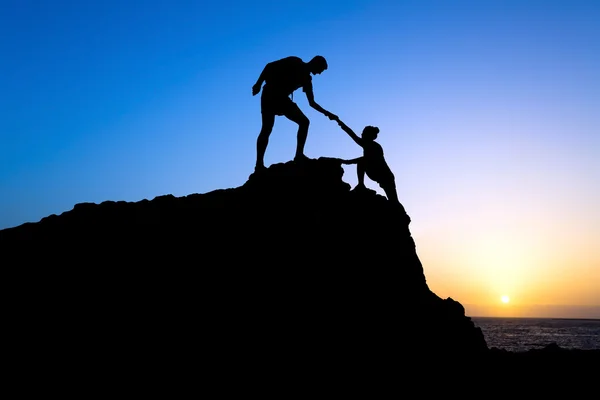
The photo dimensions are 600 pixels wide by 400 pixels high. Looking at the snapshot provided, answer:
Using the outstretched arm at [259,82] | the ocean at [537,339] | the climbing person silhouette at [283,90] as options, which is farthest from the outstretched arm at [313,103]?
the ocean at [537,339]

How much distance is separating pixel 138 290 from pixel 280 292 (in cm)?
301

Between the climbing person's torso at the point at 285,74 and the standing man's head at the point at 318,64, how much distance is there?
167mm

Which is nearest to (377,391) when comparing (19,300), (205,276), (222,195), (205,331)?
(205,331)

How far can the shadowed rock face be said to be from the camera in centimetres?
907

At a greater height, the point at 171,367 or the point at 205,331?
the point at 205,331

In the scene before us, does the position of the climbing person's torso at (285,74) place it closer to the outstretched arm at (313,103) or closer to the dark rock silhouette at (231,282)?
the outstretched arm at (313,103)

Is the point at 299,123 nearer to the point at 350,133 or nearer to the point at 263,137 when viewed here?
the point at 263,137

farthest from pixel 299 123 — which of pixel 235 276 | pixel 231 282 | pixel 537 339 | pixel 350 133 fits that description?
pixel 537 339

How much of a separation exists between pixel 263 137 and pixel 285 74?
1.74 metres

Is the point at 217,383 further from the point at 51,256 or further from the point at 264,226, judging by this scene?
the point at 51,256

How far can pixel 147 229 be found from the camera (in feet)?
35.7

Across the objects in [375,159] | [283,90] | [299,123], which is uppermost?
[283,90]

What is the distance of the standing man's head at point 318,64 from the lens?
38.9 feet

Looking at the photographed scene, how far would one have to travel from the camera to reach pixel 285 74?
38.7 ft
